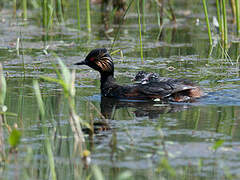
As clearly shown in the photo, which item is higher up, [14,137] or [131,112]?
[14,137]

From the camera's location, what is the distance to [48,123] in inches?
279

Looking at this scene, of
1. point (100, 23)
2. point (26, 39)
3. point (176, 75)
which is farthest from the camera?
point (100, 23)

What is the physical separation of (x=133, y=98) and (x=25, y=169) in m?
3.85

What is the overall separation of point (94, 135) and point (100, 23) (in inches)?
392

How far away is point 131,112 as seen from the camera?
802cm

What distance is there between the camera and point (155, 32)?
14.9m

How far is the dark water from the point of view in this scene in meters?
5.50

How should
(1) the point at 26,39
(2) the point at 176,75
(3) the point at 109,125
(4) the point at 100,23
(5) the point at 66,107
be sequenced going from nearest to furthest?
(3) the point at 109,125, (5) the point at 66,107, (2) the point at 176,75, (1) the point at 26,39, (4) the point at 100,23

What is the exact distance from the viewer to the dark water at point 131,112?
5500 millimetres

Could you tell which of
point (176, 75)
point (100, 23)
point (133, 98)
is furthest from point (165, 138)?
point (100, 23)

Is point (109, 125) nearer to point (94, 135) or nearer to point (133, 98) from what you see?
point (94, 135)

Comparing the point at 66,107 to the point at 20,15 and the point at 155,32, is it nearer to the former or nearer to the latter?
the point at 155,32

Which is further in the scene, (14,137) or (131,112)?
(131,112)

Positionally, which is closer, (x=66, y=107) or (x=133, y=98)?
(x=66, y=107)
